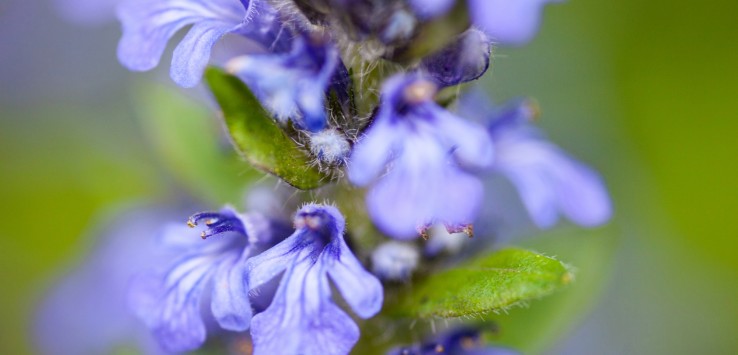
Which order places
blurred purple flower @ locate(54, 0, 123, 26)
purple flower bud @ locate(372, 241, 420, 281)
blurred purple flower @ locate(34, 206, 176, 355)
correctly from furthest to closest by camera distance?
blurred purple flower @ locate(54, 0, 123, 26), blurred purple flower @ locate(34, 206, 176, 355), purple flower bud @ locate(372, 241, 420, 281)

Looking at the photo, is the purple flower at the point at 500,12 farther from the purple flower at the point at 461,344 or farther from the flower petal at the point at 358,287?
the purple flower at the point at 461,344

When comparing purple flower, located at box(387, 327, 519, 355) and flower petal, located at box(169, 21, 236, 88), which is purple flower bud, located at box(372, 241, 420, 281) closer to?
purple flower, located at box(387, 327, 519, 355)

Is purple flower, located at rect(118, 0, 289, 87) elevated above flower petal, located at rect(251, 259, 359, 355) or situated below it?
above

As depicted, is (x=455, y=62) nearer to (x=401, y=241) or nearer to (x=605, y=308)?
(x=401, y=241)

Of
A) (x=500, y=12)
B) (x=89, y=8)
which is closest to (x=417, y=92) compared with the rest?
(x=500, y=12)

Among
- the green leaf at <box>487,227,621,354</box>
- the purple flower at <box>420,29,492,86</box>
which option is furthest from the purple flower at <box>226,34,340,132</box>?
the green leaf at <box>487,227,621,354</box>

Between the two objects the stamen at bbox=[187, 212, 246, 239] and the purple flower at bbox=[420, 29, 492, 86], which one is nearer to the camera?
the purple flower at bbox=[420, 29, 492, 86]
